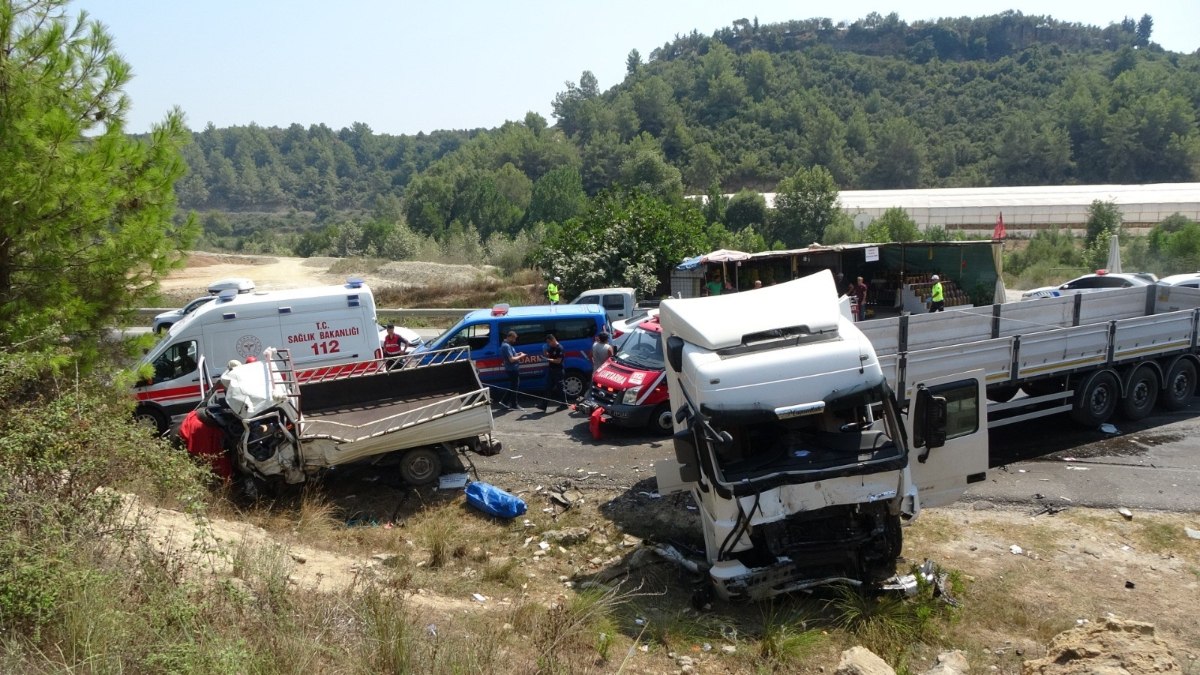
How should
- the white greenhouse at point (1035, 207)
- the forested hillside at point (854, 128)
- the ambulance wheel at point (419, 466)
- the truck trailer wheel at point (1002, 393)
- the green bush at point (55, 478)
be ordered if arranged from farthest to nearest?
the forested hillside at point (854, 128), the white greenhouse at point (1035, 207), the truck trailer wheel at point (1002, 393), the ambulance wheel at point (419, 466), the green bush at point (55, 478)

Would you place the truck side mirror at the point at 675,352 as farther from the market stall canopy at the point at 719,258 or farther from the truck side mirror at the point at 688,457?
the market stall canopy at the point at 719,258

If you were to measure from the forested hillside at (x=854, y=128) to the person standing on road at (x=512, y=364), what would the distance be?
61.3 m

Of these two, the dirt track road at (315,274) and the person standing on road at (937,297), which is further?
the dirt track road at (315,274)

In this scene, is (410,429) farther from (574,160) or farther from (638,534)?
(574,160)

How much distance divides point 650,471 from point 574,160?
103 meters

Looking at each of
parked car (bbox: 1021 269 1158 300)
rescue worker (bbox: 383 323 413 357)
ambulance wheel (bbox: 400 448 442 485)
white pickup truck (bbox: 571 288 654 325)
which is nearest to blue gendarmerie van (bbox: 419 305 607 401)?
rescue worker (bbox: 383 323 413 357)

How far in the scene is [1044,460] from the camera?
1086cm

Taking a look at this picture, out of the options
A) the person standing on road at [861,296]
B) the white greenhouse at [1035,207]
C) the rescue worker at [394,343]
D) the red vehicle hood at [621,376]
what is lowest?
the white greenhouse at [1035,207]

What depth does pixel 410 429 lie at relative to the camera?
401 inches

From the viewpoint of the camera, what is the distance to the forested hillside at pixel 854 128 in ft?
314

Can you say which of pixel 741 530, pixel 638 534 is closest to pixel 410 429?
pixel 638 534

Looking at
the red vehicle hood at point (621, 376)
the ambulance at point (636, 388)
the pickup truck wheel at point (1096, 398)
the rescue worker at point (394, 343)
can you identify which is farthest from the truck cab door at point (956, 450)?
the rescue worker at point (394, 343)

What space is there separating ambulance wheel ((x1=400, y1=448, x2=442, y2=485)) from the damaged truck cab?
14.4ft

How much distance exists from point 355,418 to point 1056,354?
927 cm
